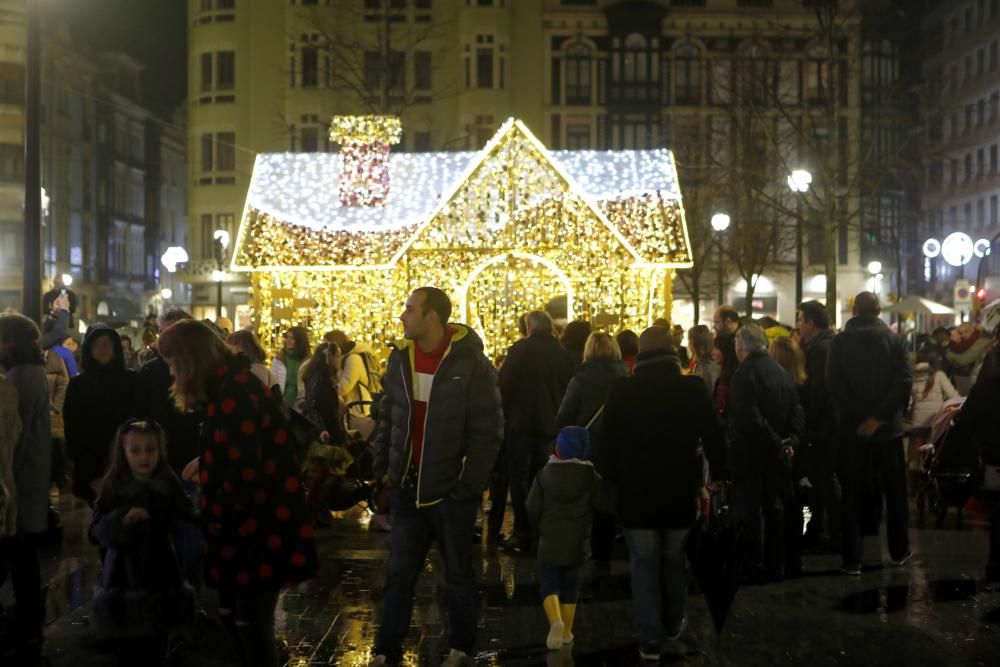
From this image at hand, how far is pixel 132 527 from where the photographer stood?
7.61 m

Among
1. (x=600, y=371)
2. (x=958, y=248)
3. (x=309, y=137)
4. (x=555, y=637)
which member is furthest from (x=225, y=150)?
(x=555, y=637)

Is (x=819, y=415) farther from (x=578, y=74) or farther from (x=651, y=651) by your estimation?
(x=578, y=74)

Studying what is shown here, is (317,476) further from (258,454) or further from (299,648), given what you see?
(258,454)

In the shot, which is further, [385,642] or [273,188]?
[273,188]

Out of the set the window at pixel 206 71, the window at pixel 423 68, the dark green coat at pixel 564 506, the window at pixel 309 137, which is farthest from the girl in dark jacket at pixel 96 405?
the window at pixel 206 71

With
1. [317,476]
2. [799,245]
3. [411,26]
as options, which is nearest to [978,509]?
[317,476]

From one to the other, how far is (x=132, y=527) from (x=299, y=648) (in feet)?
3.75

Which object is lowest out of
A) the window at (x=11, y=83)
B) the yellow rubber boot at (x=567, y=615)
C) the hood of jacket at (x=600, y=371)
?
the yellow rubber boot at (x=567, y=615)

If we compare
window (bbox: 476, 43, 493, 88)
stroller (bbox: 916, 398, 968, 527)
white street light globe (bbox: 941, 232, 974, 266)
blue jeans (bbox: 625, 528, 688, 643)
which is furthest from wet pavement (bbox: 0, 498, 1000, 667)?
window (bbox: 476, 43, 493, 88)

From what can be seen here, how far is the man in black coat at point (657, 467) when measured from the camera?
7.70 meters

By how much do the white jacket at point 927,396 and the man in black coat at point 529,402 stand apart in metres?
5.12

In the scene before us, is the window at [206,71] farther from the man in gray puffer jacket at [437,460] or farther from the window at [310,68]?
the man in gray puffer jacket at [437,460]

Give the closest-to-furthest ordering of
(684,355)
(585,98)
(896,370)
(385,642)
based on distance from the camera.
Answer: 1. (385,642)
2. (896,370)
3. (684,355)
4. (585,98)

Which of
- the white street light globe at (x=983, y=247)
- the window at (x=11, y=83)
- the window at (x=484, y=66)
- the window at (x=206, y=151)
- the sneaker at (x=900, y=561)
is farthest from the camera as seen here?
the window at (x=484, y=66)
